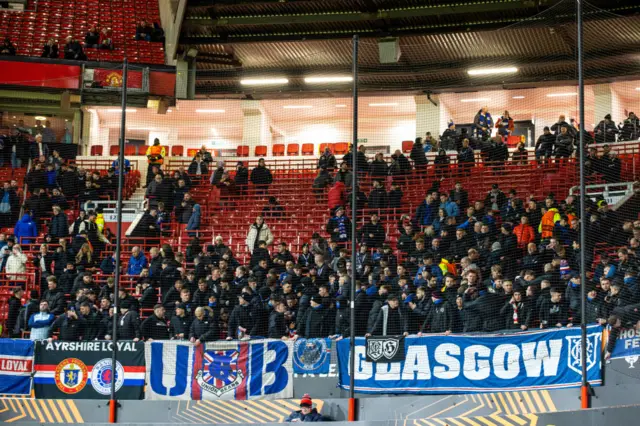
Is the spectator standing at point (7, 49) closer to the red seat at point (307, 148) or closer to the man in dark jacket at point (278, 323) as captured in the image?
the red seat at point (307, 148)

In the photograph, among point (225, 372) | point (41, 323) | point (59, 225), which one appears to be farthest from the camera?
point (59, 225)

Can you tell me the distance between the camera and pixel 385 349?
44.2 feet

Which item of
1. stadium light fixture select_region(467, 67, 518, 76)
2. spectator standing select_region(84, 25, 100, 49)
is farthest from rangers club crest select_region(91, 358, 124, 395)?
stadium light fixture select_region(467, 67, 518, 76)

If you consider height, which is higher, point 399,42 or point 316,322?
point 399,42

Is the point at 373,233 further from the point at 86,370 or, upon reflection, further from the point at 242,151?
the point at 242,151

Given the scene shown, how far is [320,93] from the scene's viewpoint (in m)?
29.0

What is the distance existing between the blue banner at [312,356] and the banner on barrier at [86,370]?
7.76 feet

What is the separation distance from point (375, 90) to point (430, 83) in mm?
1650

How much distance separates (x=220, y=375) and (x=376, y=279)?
2811 mm

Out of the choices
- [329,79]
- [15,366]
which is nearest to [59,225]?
[15,366]

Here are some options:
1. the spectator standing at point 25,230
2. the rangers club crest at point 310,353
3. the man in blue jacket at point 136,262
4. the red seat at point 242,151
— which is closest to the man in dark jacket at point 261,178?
the man in blue jacket at point 136,262

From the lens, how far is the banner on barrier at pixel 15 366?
14.4 meters

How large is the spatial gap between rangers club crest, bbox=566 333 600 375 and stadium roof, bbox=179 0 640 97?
12628 mm

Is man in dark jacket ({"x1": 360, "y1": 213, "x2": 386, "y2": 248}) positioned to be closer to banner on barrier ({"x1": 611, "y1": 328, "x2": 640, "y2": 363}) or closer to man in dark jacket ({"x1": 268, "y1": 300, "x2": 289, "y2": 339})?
man in dark jacket ({"x1": 268, "y1": 300, "x2": 289, "y2": 339})
